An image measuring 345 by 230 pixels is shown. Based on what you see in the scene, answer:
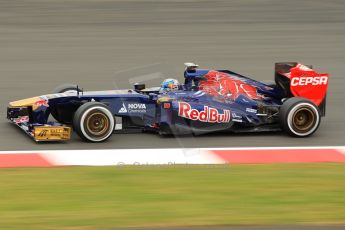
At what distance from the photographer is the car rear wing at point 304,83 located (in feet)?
34.5

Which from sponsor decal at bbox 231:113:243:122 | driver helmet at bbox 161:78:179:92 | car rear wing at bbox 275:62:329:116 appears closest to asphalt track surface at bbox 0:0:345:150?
driver helmet at bbox 161:78:179:92

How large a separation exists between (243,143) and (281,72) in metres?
1.28

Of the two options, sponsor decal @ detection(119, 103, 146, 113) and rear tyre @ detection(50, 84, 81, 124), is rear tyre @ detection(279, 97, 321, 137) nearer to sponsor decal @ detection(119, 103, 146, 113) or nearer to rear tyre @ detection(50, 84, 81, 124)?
sponsor decal @ detection(119, 103, 146, 113)

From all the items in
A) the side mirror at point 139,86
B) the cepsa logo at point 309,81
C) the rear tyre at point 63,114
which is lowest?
the rear tyre at point 63,114

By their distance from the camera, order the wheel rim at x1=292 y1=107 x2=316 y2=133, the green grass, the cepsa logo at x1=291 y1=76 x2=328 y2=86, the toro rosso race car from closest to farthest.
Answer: the green grass
the toro rosso race car
the wheel rim at x1=292 y1=107 x2=316 y2=133
the cepsa logo at x1=291 y1=76 x2=328 y2=86

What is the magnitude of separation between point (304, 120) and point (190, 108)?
1520mm

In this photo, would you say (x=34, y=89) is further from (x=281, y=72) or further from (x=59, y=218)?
(x=59, y=218)

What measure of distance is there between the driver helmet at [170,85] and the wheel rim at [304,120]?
1.57 m

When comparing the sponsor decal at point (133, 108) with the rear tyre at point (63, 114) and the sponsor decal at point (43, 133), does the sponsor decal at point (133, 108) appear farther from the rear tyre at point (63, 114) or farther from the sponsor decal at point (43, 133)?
the sponsor decal at point (43, 133)

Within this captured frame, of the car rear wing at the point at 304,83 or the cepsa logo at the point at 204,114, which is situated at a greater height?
the car rear wing at the point at 304,83

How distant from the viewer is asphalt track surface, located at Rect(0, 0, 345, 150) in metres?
10.4
